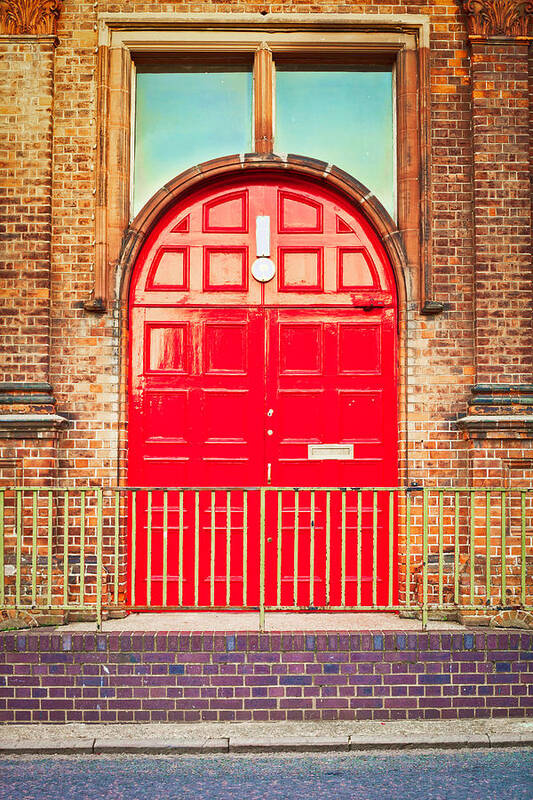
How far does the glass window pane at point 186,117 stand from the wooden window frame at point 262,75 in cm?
20

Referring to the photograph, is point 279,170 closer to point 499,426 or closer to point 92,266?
point 92,266

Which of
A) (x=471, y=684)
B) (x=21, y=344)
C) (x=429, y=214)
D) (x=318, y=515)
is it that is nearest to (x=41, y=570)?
(x=21, y=344)

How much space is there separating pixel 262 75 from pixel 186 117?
2.67ft

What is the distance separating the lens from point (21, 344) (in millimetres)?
8195

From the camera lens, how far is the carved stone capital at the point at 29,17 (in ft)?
27.3

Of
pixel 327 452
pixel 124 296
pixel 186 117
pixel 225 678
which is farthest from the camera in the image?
pixel 186 117

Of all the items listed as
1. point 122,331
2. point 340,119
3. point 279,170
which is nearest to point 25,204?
point 122,331

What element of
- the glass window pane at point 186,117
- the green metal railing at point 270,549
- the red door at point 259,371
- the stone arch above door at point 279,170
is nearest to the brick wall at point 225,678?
the green metal railing at point 270,549

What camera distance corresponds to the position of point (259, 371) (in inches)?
337

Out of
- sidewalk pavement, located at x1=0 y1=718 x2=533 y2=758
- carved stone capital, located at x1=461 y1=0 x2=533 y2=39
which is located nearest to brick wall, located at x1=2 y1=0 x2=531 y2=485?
carved stone capital, located at x1=461 y1=0 x2=533 y2=39

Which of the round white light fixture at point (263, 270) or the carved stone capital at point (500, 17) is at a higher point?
the carved stone capital at point (500, 17)

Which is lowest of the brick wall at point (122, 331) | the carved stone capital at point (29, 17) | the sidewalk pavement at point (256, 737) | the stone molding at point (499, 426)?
the sidewalk pavement at point (256, 737)

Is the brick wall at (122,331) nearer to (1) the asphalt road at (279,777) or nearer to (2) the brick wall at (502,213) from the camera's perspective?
(2) the brick wall at (502,213)

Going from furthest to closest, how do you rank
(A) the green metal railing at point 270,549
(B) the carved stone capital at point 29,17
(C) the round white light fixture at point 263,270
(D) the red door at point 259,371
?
(C) the round white light fixture at point 263,270 → (D) the red door at point 259,371 → (B) the carved stone capital at point 29,17 → (A) the green metal railing at point 270,549
